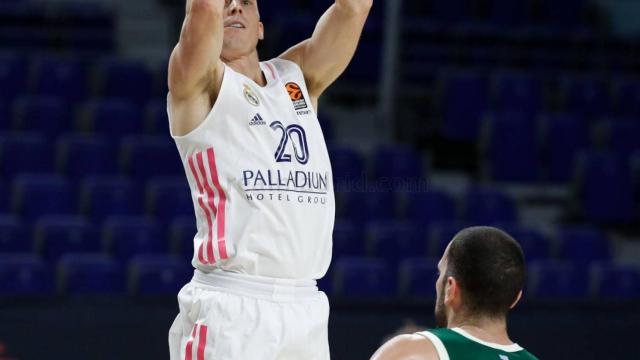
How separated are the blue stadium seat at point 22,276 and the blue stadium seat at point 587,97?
5.88 m

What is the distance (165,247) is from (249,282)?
16.0ft

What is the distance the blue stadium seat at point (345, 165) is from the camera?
9812mm

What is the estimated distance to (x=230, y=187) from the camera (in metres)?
3.95

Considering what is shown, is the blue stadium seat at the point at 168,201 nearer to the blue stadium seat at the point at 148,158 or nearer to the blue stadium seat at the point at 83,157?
the blue stadium seat at the point at 148,158

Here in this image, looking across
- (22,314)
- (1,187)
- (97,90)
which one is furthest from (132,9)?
(22,314)

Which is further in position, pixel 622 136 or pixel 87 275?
pixel 622 136

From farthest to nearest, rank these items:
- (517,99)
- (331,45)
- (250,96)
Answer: (517,99)
(331,45)
(250,96)

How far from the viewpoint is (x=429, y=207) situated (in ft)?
32.4

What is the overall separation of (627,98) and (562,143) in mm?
1330

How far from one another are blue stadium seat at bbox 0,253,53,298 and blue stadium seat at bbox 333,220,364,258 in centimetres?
222

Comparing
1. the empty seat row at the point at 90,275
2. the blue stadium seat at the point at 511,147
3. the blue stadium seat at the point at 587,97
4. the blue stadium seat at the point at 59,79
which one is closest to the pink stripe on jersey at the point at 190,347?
the empty seat row at the point at 90,275

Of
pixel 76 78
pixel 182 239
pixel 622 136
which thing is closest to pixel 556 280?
pixel 622 136

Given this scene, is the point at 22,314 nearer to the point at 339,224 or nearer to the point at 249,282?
the point at 339,224

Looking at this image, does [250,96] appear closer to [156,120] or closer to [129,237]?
[129,237]
